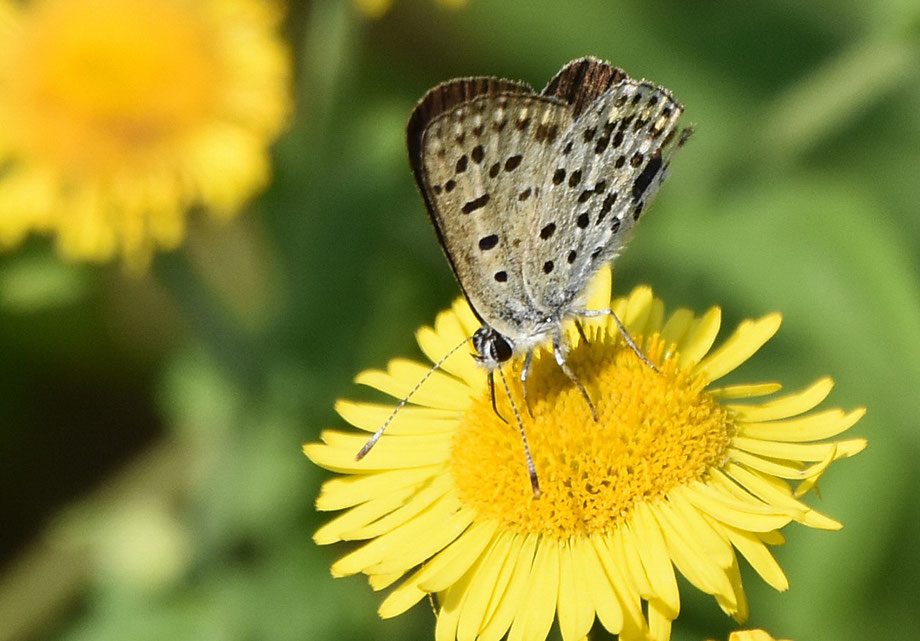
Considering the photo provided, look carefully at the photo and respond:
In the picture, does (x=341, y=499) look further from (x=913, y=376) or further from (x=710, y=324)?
(x=913, y=376)

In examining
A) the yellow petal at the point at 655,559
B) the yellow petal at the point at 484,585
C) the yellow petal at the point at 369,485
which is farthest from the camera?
the yellow petal at the point at 369,485

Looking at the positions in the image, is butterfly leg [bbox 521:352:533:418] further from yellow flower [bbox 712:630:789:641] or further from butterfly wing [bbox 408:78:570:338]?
yellow flower [bbox 712:630:789:641]

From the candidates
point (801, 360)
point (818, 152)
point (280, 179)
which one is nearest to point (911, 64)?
point (818, 152)

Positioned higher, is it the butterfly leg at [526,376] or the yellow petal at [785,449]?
the butterfly leg at [526,376]

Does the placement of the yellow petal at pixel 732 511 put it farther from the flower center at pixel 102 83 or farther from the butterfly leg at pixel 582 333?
the flower center at pixel 102 83

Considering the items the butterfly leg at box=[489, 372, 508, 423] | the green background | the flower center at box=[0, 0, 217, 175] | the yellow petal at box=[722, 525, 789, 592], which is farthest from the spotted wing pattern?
the flower center at box=[0, 0, 217, 175]

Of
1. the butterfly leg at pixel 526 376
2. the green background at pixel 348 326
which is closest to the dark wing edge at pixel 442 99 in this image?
the butterfly leg at pixel 526 376

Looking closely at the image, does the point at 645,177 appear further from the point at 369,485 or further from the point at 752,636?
the point at 752,636
